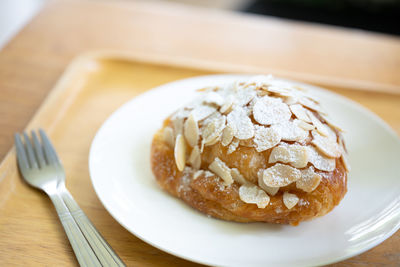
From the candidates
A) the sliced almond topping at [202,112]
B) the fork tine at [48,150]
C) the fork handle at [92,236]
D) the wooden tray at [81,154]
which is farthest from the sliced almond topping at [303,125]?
the fork tine at [48,150]

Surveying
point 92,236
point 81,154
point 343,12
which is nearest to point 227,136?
point 92,236

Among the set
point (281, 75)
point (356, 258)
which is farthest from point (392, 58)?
point (356, 258)

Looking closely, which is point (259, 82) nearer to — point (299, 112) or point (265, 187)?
point (299, 112)

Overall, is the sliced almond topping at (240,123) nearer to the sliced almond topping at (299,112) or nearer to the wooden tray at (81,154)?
the sliced almond topping at (299,112)

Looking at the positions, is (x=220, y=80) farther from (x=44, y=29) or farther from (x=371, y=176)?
(x=44, y=29)

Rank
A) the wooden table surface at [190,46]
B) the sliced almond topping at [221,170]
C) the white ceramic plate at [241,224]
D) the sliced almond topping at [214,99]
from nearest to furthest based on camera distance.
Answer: the white ceramic plate at [241,224] → the sliced almond topping at [221,170] → the sliced almond topping at [214,99] → the wooden table surface at [190,46]

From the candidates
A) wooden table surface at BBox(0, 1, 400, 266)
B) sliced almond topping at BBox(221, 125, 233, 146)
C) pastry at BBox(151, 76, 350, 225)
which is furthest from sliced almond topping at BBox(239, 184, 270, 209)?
wooden table surface at BBox(0, 1, 400, 266)
